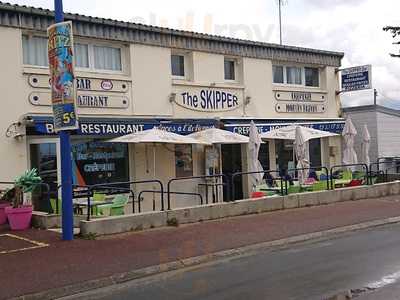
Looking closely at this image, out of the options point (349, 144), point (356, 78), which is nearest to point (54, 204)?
point (349, 144)

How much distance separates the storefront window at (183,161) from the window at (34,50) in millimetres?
4929

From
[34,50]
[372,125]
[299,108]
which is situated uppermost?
[34,50]

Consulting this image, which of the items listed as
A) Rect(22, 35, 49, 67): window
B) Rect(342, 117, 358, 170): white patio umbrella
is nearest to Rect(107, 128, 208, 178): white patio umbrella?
Rect(22, 35, 49, 67): window

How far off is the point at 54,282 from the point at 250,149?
962cm

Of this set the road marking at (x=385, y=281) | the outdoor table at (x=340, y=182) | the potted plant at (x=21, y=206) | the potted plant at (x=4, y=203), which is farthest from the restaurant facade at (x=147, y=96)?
the road marking at (x=385, y=281)

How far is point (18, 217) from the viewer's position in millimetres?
11969

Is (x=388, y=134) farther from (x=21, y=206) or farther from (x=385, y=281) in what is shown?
(x=385, y=281)

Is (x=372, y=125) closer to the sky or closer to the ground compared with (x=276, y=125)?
closer to the sky

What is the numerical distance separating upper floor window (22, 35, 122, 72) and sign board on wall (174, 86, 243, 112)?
7.31 ft

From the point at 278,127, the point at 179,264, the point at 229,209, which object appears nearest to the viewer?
the point at 179,264

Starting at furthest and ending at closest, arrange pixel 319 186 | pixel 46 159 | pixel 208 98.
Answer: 1. pixel 208 98
2. pixel 319 186
3. pixel 46 159

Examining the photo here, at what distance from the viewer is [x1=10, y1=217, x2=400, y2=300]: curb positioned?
7301 mm

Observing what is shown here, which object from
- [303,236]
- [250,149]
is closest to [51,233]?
[303,236]

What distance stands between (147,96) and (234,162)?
15.1 ft
